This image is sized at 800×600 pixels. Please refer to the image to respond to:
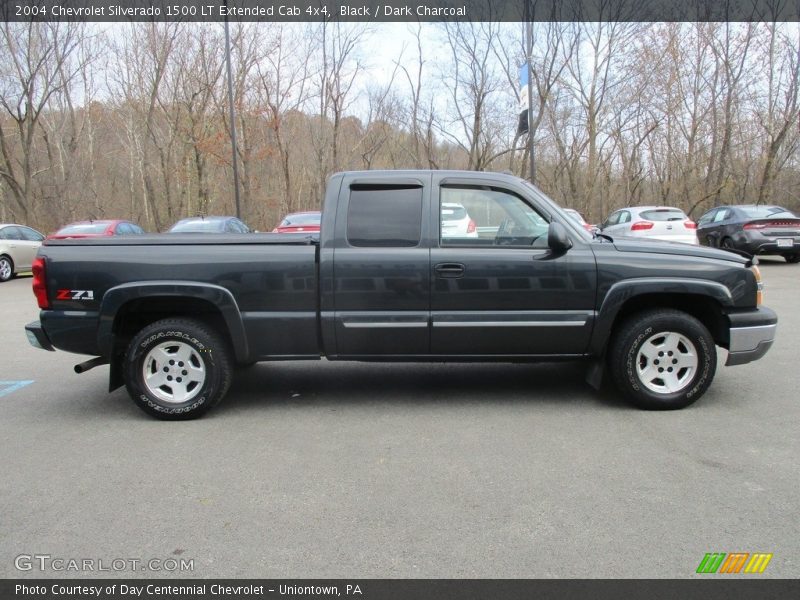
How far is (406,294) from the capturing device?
4.24m

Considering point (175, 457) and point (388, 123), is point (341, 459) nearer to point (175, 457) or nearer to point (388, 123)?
point (175, 457)

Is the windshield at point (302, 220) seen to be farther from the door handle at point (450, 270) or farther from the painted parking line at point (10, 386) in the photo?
the door handle at point (450, 270)

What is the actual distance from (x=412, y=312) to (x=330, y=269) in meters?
0.72

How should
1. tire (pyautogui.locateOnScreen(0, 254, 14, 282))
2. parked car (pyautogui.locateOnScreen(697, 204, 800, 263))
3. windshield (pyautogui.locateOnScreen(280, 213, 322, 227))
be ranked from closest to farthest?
1. parked car (pyautogui.locateOnScreen(697, 204, 800, 263))
2. windshield (pyautogui.locateOnScreen(280, 213, 322, 227))
3. tire (pyautogui.locateOnScreen(0, 254, 14, 282))

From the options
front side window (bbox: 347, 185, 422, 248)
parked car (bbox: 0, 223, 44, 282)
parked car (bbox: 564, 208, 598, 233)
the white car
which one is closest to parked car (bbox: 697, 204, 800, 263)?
parked car (bbox: 564, 208, 598, 233)

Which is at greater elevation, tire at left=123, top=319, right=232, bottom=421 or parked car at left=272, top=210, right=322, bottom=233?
parked car at left=272, top=210, right=322, bottom=233

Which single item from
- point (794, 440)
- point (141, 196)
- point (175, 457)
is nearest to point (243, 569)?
point (175, 457)

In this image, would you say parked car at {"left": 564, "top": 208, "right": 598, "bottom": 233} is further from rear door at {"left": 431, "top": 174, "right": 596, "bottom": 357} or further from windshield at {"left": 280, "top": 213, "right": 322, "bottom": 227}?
windshield at {"left": 280, "top": 213, "right": 322, "bottom": 227}

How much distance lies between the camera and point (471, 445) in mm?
3730

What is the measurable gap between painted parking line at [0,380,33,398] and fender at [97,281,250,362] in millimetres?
1724

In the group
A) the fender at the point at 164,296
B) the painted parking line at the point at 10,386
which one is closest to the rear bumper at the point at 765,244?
the fender at the point at 164,296

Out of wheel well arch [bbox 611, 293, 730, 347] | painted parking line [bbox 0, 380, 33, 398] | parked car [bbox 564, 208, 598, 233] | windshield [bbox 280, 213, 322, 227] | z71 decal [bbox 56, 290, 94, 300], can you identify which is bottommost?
painted parking line [bbox 0, 380, 33, 398]

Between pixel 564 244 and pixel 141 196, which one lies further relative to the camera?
pixel 141 196

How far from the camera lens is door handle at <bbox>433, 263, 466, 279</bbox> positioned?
4.22 meters
